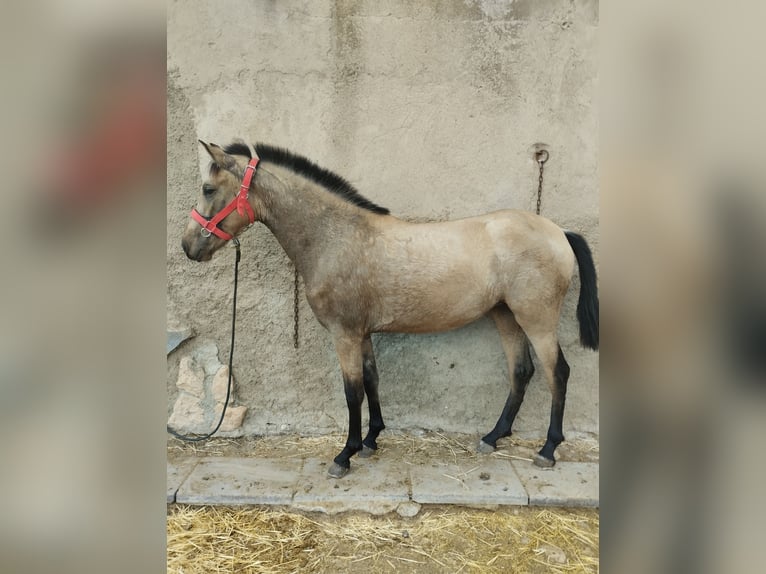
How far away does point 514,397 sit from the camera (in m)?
3.09

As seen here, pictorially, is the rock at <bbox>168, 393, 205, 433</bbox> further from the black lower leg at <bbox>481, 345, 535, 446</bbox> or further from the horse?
the black lower leg at <bbox>481, 345, 535, 446</bbox>

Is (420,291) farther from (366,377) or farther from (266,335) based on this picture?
(266,335)

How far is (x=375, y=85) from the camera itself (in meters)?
3.15

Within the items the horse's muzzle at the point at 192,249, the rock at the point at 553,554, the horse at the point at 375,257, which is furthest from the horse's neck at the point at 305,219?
the rock at the point at 553,554

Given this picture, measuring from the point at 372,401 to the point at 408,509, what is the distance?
70 cm

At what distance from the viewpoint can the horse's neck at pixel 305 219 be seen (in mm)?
2686

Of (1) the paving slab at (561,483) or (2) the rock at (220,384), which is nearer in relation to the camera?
(1) the paving slab at (561,483)

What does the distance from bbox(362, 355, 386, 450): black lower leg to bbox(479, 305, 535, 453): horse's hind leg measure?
2.30 ft

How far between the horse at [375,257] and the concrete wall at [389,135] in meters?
0.46

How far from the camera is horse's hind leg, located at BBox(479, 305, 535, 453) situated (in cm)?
306

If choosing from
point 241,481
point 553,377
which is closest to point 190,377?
point 241,481

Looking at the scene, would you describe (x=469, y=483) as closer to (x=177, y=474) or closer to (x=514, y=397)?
(x=514, y=397)

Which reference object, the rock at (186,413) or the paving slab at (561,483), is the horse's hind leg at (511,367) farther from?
the rock at (186,413)
